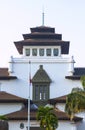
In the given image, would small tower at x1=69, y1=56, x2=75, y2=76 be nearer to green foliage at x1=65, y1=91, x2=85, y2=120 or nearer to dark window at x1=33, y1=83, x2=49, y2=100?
dark window at x1=33, y1=83, x2=49, y2=100

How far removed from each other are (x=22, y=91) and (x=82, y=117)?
348 inches

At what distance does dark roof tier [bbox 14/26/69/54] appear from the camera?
236ft

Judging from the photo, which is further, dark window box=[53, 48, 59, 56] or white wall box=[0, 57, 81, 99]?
dark window box=[53, 48, 59, 56]

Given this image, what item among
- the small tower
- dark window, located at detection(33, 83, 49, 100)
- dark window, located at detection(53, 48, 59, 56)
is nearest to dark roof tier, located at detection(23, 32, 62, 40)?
dark window, located at detection(53, 48, 59, 56)

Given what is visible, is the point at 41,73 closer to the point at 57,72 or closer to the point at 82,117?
the point at 57,72

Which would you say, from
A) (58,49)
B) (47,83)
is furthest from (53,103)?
(58,49)

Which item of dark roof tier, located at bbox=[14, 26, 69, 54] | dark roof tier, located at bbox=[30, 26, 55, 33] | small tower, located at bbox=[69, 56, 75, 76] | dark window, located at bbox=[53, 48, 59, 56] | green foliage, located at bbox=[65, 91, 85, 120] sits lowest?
green foliage, located at bbox=[65, 91, 85, 120]

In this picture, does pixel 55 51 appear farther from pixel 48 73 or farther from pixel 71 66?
pixel 71 66

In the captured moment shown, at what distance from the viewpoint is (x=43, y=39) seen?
73.8 meters

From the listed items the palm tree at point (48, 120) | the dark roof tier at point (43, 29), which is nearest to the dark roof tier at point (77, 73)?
the dark roof tier at point (43, 29)

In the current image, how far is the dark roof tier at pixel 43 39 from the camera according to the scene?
236ft

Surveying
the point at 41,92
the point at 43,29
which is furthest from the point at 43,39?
the point at 41,92

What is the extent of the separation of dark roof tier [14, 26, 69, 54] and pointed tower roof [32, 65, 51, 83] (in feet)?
12.2

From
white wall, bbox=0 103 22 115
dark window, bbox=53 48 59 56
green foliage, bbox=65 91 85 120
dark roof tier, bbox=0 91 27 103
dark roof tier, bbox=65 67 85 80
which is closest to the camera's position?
green foliage, bbox=65 91 85 120
